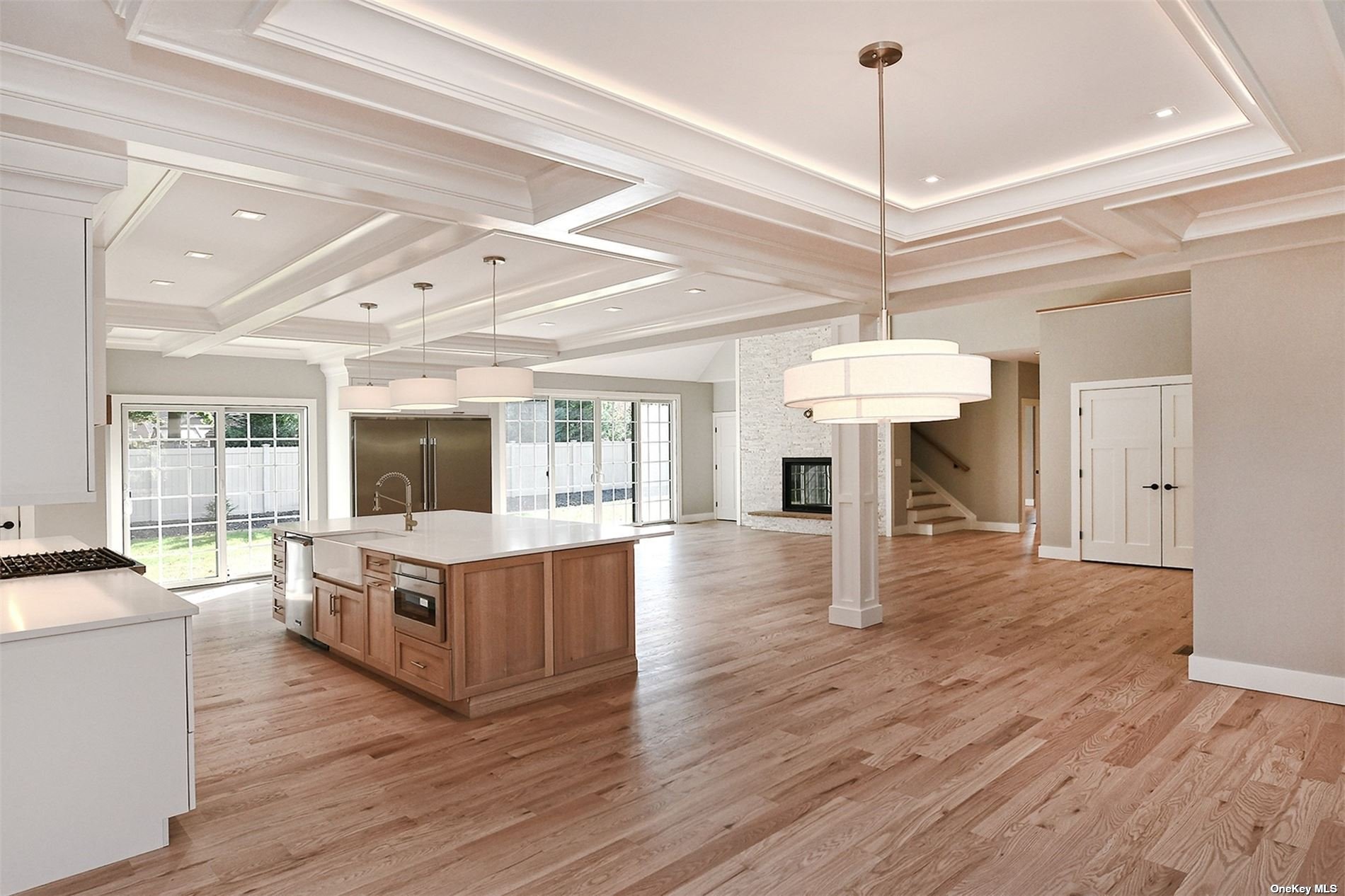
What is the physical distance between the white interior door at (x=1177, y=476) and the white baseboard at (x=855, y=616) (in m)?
3.93

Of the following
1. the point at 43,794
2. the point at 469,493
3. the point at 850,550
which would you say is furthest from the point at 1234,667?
the point at 469,493

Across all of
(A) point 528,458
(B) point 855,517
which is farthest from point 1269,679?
(A) point 528,458

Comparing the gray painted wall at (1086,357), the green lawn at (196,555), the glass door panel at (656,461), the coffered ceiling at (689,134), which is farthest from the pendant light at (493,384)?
the glass door panel at (656,461)

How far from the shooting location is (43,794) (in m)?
2.46

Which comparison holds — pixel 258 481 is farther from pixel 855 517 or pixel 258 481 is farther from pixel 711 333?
pixel 855 517

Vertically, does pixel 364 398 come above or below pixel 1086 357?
below

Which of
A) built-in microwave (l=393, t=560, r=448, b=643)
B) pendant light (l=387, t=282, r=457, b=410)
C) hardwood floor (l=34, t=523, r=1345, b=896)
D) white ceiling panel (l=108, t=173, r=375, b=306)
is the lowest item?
hardwood floor (l=34, t=523, r=1345, b=896)

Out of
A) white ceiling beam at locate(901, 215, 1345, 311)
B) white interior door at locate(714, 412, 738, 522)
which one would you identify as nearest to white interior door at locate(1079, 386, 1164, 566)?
white ceiling beam at locate(901, 215, 1345, 311)

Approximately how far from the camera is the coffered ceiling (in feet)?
7.37

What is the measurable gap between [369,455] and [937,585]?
6.20m

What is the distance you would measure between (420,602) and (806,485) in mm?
8254

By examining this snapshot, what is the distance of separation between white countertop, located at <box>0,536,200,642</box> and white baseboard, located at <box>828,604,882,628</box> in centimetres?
424

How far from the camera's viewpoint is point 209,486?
8.20m

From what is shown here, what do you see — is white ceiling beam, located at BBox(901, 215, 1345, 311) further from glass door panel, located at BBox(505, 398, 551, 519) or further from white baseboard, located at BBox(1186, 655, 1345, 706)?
glass door panel, located at BBox(505, 398, 551, 519)
